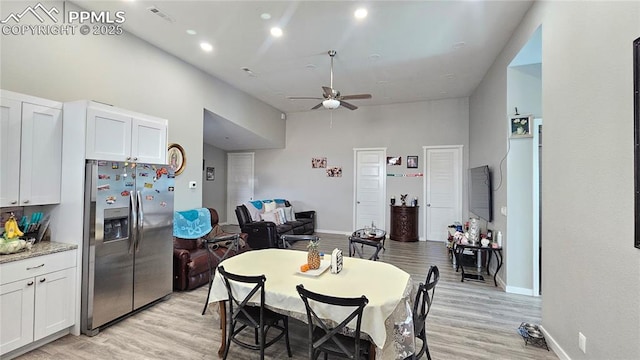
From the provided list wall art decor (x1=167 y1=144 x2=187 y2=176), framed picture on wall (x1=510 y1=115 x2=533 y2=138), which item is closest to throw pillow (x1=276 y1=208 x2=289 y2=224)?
wall art decor (x1=167 y1=144 x2=187 y2=176)

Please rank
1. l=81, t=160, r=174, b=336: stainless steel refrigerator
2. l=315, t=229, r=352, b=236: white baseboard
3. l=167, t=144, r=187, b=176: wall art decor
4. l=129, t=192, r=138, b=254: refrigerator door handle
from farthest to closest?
l=315, t=229, r=352, b=236: white baseboard < l=167, t=144, r=187, b=176: wall art decor < l=129, t=192, r=138, b=254: refrigerator door handle < l=81, t=160, r=174, b=336: stainless steel refrigerator

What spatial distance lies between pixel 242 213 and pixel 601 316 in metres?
5.58

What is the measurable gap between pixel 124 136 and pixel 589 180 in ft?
14.6

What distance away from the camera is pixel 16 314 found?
232 cm

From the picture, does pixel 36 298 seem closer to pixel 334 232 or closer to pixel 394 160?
pixel 334 232

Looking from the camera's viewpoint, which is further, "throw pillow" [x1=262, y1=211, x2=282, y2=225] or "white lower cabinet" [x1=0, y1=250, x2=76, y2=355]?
"throw pillow" [x1=262, y1=211, x2=282, y2=225]

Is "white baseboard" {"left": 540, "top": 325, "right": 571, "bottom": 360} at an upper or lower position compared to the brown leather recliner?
lower

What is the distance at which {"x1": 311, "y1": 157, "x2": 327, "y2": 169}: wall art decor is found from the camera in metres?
8.23

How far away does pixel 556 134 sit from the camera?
99.8 inches

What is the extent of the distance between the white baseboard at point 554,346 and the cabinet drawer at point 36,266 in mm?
4641

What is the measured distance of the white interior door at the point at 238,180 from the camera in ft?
30.0

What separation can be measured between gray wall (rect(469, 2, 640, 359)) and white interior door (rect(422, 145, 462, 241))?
435 centimetres

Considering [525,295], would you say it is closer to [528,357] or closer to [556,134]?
[528,357]

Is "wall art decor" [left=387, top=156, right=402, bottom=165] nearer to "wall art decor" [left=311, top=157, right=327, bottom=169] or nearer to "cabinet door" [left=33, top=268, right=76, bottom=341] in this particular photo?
"wall art decor" [left=311, top=157, right=327, bottom=169]
